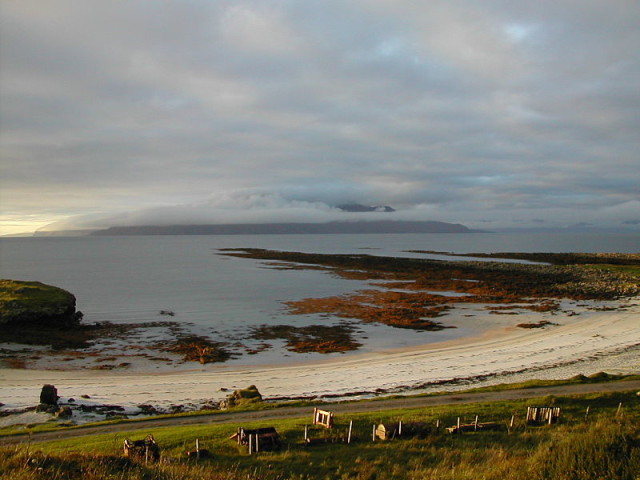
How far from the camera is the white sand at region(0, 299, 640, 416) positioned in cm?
2645

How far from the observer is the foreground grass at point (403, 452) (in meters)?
10.6

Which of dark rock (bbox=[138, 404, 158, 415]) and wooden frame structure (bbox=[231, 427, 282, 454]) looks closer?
wooden frame structure (bbox=[231, 427, 282, 454])

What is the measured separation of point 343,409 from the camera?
2117cm

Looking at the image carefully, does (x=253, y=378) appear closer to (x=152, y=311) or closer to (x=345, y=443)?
(x=345, y=443)

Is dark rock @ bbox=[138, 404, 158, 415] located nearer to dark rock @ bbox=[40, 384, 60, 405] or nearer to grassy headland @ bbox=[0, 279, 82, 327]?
dark rock @ bbox=[40, 384, 60, 405]

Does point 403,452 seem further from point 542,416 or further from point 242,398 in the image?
point 242,398

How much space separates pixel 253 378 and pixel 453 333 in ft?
70.8

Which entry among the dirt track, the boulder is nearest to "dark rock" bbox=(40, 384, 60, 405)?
the dirt track

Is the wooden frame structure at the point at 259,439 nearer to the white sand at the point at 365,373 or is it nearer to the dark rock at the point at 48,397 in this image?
the white sand at the point at 365,373

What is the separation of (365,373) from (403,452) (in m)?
15.3

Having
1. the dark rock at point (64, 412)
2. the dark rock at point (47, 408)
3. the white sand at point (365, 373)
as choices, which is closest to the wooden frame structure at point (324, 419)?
the white sand at point (365, 373)

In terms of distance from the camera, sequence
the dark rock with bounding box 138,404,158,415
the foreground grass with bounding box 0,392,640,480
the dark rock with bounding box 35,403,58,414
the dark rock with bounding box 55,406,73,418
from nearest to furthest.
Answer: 1. the foreground grass with bounding box 0,392,640,480
2. the dark rock with bounding box 55,406,73,418
3. the dark rock with bounding box 35,403,58,414
4. the dark rock with bounding box 138,404,158,415

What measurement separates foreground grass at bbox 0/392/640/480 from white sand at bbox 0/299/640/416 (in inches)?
279

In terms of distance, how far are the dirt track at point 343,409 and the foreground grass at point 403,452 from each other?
3.85ft
